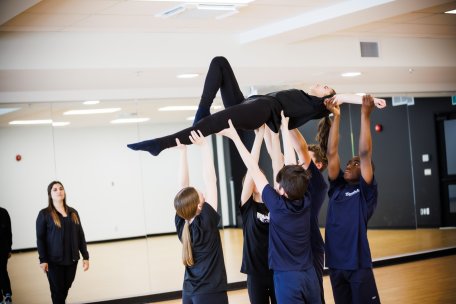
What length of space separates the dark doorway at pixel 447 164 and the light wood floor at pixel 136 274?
1816 mm

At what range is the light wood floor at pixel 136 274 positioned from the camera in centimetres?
668

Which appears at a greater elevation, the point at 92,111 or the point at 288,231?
the point at 92,111

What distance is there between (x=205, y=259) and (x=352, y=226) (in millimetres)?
1093

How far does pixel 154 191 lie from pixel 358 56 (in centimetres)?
289

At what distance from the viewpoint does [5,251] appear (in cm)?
648

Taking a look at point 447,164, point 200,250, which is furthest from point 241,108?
point 447,164

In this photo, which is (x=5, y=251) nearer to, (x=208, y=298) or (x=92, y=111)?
(x=92, y=111)

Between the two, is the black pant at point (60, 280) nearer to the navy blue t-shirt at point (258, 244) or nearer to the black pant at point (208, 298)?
the navy blue t-shirt at point (258, 244)

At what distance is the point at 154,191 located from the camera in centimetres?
745

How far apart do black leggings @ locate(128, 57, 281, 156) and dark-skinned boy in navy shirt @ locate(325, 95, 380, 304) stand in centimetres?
60

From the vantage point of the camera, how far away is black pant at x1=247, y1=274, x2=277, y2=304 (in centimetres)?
416

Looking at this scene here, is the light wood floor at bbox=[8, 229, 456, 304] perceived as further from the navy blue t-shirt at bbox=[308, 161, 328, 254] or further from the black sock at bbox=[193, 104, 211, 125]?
the black sock at bbox=[193, 104, 211, 125]

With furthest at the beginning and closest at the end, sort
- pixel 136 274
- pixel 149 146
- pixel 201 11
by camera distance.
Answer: pixel 136 274 < pixel 201 11 < pixel 149 146

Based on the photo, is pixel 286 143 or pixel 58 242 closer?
pixel 286 143
